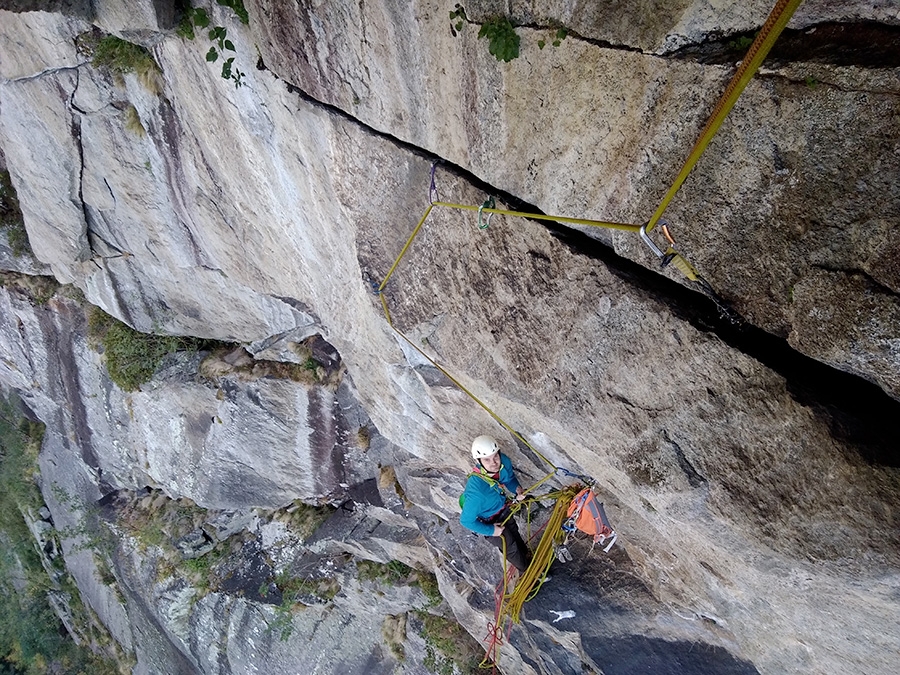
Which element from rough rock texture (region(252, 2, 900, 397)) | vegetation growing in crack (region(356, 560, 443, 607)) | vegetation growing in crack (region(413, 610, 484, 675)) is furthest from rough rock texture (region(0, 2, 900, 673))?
vegetation growing in crack (region(413, 610, 484, 675))

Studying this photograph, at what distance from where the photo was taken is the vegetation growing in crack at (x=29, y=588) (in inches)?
567

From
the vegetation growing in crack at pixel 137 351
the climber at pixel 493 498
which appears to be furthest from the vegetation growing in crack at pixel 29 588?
the climber at pixel 493 498

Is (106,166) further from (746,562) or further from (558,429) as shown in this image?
(746,562)

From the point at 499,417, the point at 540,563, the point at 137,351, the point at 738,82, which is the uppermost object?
the point at 738,82

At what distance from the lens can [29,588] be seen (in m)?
15.9

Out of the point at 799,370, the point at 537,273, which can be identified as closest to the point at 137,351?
the point at 537,273

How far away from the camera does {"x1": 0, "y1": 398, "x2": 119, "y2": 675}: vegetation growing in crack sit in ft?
47.3

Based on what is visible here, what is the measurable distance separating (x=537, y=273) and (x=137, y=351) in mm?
7753

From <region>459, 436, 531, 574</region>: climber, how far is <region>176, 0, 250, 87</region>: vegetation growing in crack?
3.80m

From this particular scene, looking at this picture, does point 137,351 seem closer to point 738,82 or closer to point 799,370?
point 799,370

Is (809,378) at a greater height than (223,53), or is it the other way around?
(223,53)

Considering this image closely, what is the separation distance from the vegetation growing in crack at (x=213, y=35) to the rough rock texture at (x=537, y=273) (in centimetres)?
9

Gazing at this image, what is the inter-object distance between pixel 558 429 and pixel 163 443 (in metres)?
7.74

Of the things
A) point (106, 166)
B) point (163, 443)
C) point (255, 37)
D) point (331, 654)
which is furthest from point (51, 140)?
point (331, 654)
